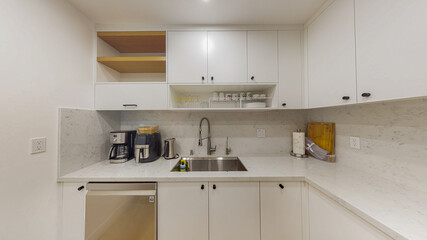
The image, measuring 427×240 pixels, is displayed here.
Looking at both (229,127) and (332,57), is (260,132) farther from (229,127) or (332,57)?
(332,57)

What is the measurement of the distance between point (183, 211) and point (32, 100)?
132 cm

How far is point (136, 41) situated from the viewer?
1604 mm

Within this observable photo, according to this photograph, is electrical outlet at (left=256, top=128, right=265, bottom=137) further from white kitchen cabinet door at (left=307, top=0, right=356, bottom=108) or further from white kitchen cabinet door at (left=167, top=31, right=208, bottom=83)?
white kitchen cabinet door at (left=167, top=31, right=208, bottom=83)

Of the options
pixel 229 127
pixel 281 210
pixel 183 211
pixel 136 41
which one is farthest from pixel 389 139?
pixel 136 41

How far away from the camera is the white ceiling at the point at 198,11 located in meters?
1.23

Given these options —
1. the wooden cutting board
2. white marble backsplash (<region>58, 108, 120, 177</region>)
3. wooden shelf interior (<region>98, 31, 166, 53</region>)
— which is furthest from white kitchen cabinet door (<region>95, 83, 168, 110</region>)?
the wooden cutting board

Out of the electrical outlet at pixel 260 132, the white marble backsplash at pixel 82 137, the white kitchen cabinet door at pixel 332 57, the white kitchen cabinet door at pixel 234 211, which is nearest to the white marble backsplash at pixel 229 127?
the electrical outlet at pixel 260 132

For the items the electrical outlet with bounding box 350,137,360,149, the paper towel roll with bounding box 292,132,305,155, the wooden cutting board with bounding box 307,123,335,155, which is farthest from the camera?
the paper towel roll with bounding box 292,132,305,155

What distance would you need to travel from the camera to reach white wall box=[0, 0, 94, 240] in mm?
858

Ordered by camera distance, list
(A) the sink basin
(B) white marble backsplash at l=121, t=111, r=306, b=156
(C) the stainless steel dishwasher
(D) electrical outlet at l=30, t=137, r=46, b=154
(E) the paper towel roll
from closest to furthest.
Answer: (D) electrical outlet at l=30, t=137, r=46, b=154 < (C) the stainless steel dishwasher < (E) the paper towel roll < (A) the sink basin < (B) white marble backsplash at l=121, t=111, r=306, b=156

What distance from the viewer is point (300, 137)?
63.8 inches

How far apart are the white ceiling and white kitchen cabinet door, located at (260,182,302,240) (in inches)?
60.2

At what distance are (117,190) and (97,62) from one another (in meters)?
1.31

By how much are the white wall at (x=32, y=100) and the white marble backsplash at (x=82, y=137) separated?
52mm
